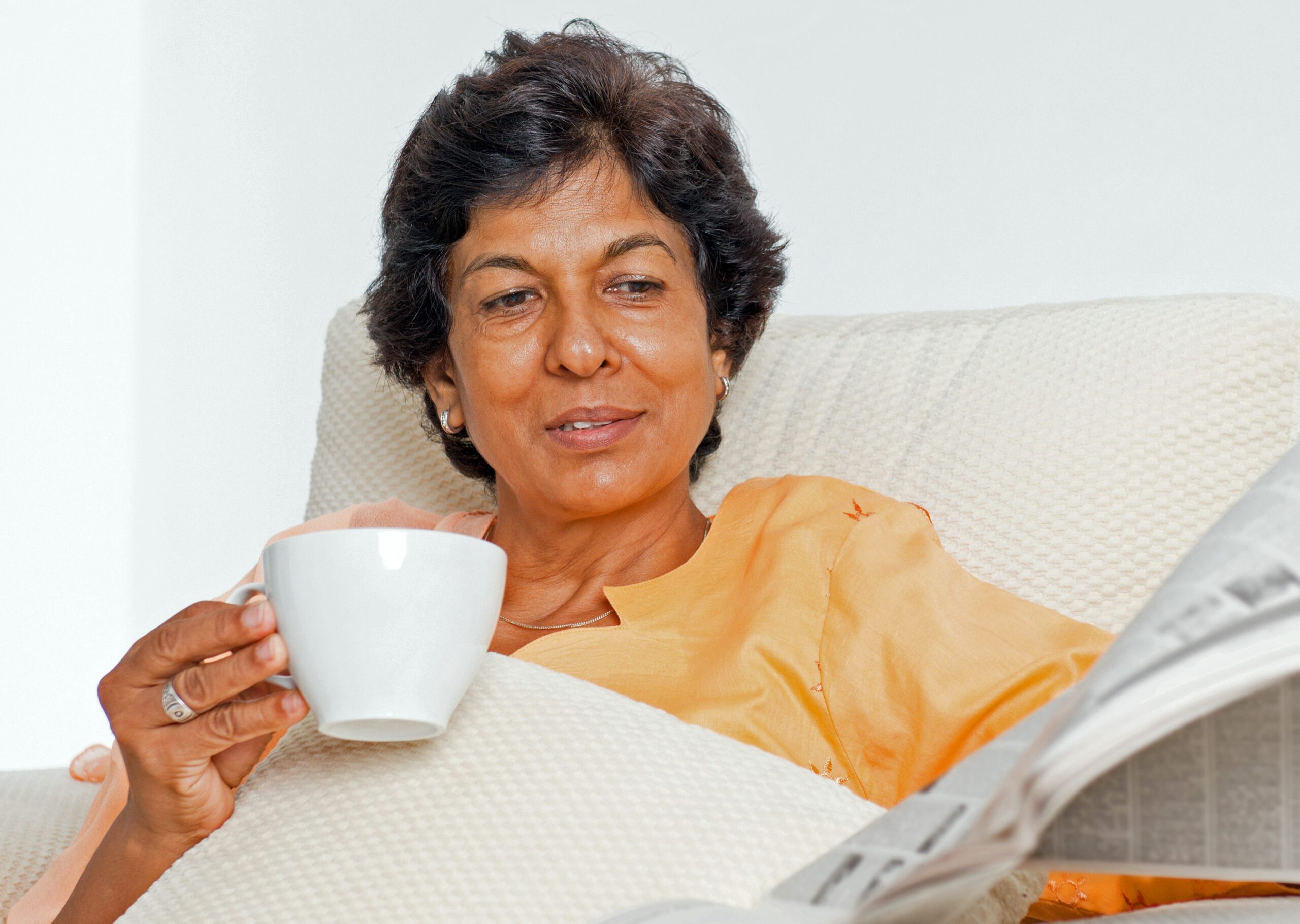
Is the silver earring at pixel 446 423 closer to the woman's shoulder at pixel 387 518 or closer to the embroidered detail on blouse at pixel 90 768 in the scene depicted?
the woman's shoulder at pixel 387 518

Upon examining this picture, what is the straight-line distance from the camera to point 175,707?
754mm

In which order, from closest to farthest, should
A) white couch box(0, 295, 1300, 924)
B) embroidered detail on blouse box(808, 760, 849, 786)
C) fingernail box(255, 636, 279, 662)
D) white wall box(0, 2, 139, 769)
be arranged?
fingernail box(255, 636, 279, 662) → embroidered detail on blouse box(808, 760, 849, 786) → white couch box(0, 295, 1300, 924) → white wall box(0, 2, 139, 769)

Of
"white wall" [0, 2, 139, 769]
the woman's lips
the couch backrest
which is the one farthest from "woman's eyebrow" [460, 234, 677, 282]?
"white wall" [0, 2, 139, 769]

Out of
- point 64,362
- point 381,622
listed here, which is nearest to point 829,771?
point 381,622

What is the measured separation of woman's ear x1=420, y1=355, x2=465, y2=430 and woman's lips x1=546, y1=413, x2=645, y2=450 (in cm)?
23

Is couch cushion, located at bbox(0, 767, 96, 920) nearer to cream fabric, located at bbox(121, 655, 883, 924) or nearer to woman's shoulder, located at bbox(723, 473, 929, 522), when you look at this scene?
cream fabric, located at bbox(121, 655, 883, 924)

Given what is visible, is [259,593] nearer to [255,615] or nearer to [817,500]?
[255,615]

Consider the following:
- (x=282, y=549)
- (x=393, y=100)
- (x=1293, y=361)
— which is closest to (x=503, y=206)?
(x=282, y=549)

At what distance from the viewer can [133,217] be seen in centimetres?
276

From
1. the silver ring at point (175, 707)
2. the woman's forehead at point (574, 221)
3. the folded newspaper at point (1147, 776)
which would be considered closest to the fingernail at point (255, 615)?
the silver ring at point (175, 707)

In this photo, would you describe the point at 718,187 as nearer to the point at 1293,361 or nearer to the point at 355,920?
the point at 1293,361

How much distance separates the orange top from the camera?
882 mm

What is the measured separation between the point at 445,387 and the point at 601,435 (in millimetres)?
295

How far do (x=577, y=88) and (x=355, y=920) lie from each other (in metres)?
0.89
